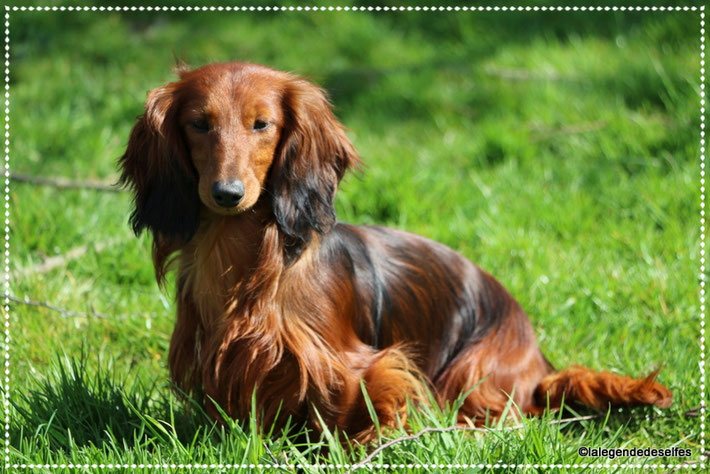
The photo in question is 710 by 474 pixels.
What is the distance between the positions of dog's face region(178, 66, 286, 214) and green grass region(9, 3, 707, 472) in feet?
1.96

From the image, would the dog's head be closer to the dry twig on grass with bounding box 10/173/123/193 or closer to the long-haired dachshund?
the long-haired dachshund

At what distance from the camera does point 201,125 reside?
3.06m

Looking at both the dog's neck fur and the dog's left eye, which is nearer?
the dog's left eye

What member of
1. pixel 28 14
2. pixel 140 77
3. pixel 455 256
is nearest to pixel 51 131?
pixel 140 77

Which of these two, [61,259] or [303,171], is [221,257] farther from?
[61,259]

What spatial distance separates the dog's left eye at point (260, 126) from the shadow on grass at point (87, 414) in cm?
102

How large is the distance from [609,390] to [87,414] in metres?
2.05

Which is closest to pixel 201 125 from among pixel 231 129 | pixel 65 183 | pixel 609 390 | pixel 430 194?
pixel 231 129

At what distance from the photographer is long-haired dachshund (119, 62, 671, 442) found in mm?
3057

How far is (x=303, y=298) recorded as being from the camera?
10.5 ft

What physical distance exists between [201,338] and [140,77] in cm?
485

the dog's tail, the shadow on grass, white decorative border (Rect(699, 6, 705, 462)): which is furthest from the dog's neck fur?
white decorative border (Rect(699, 6, 705, 462))

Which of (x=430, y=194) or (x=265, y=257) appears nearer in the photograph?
(x=265, y=257)

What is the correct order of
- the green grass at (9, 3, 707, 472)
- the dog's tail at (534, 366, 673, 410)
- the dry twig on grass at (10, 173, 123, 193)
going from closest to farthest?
the green grass at (9, 3, 707, 472) < the dog's tail at (534, 366, 673, 410) < the dry twig on grass at (10, 173, 123, 193)
